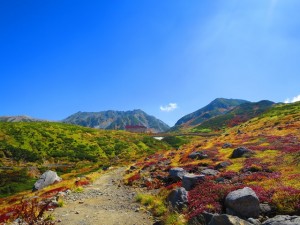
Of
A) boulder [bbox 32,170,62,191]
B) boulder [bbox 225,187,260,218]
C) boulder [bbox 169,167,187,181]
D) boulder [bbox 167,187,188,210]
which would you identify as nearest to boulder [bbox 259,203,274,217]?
boulder [bbox 225,187,260,218]

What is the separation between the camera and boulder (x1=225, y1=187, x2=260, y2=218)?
49.4 feet

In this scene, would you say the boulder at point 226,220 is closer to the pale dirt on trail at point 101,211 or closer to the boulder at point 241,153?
the pale dirt on trail at point 101,211

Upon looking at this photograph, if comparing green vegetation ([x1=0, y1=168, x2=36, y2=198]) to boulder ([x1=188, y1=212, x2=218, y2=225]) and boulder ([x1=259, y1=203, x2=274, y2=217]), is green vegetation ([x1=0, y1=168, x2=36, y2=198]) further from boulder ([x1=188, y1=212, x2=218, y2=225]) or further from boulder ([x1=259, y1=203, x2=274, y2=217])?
boulder ([x1=259, y1=203, x2=274, y2=217])

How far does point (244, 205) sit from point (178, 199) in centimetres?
550

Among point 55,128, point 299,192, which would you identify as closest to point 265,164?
point 299,192

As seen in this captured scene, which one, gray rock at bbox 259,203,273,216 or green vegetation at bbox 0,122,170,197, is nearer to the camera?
gray rock at bbox 259,203,273,216

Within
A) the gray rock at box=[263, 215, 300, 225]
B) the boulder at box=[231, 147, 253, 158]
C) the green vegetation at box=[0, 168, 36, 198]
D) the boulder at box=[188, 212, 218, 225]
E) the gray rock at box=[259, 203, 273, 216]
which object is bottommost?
the green vegetation at box=[0, 168, 36, 198]

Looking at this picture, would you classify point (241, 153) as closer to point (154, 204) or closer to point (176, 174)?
point (176, 174)

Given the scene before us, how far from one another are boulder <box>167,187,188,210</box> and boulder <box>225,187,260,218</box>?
13.1 feet

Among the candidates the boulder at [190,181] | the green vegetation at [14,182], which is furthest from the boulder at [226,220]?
the green vegetation at [14,182]

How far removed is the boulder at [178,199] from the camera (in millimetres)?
19013

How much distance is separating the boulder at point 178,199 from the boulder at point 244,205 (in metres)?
3.99

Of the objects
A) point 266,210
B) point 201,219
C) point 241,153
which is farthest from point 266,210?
point 241,153

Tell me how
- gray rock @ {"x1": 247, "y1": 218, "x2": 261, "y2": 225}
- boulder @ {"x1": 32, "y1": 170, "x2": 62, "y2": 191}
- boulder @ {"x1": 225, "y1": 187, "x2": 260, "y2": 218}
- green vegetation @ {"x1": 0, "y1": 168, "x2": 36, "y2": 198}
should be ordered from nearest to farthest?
gray rock @ {"x1": 247, "y1": 218, "x2": 261, "y2": 225}
boulder @ {"x1": 225, "y1": 187, "x2": 260, "y2": 218}
boulder @ {"x1": 32, "y1": 170, "x2": 62, "y2": 191}
green vegetation @ {"x1": 0, "y1": 168, "x2": 36, "y2": 198}
